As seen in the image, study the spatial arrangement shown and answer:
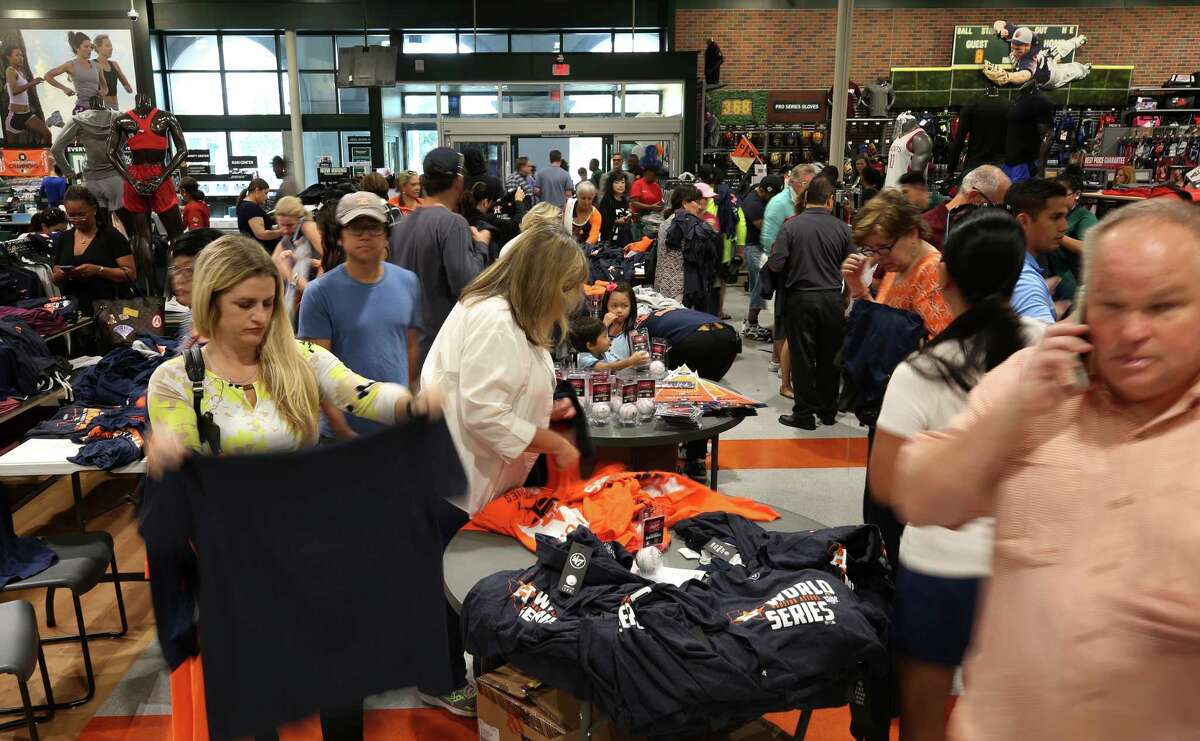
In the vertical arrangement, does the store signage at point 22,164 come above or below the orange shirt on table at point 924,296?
above

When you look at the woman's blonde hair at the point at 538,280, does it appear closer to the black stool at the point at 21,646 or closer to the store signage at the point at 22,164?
the black stool at the point at 21,646

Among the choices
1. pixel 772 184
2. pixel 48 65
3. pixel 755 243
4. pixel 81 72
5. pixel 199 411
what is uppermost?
pixel 48 65

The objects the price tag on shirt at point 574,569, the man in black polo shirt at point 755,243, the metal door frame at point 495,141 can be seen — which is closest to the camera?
the price tag on shirt at point 574,569

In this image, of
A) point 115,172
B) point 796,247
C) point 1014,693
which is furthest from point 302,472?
point 115,172

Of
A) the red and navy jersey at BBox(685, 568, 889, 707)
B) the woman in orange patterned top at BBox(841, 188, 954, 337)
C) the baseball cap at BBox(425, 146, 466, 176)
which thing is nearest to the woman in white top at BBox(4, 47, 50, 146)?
the baseball cap at BBox(425, 146, 466, 176)

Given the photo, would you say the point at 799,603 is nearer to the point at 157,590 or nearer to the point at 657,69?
the point at 157,590

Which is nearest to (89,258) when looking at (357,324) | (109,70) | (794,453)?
(357,324)

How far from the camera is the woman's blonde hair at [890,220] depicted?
3143 millimetres

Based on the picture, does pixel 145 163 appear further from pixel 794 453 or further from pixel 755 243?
pixel 755 243

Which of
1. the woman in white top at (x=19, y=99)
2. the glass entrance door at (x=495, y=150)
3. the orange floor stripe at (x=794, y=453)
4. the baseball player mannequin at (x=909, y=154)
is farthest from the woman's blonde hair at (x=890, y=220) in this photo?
the woman in white top at (x=19, y=99)

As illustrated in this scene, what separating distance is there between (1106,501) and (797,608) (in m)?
1.11

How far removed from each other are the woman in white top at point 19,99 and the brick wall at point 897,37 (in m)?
12.3

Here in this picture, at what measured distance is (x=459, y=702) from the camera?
9.92ft

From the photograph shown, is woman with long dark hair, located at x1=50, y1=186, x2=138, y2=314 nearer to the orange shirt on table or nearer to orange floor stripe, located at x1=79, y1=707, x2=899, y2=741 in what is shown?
orange floor stripe, located at x1=79, y1=707, x2=899, y2=741
